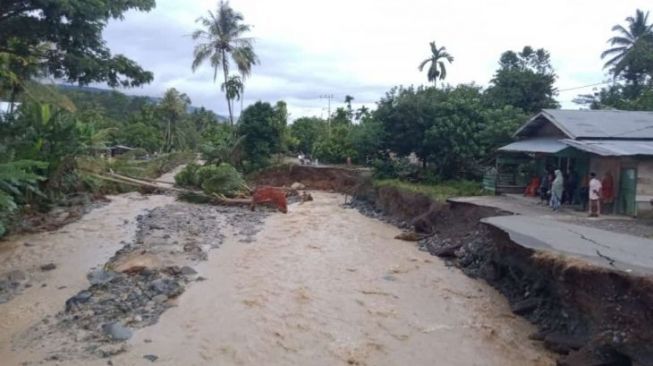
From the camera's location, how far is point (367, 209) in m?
27.5

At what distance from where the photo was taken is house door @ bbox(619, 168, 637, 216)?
52.6 feet

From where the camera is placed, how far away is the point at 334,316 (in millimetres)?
11516

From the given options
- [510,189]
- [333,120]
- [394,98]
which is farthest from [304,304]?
[333,120]

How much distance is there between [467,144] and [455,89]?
4090 mm

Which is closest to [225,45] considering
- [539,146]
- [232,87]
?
[232,87]

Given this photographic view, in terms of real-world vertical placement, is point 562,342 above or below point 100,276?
below

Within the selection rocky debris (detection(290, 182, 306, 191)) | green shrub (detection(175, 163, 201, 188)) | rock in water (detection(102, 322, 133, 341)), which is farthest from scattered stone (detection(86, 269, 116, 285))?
rocky debris (detection(290, 182, 306, 191))

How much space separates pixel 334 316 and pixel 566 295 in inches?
185

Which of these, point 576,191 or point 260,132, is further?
point 260,132

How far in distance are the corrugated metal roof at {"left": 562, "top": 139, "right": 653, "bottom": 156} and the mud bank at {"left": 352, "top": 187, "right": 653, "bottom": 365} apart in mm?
3282

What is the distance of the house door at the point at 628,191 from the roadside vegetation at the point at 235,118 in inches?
278

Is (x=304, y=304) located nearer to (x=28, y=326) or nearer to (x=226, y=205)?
(x=28, y=326)

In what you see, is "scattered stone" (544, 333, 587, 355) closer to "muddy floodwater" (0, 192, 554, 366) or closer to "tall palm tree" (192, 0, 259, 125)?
"muddy floodwater" (0, 192, 554, 366)

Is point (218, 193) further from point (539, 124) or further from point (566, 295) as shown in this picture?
point (566, 295)
